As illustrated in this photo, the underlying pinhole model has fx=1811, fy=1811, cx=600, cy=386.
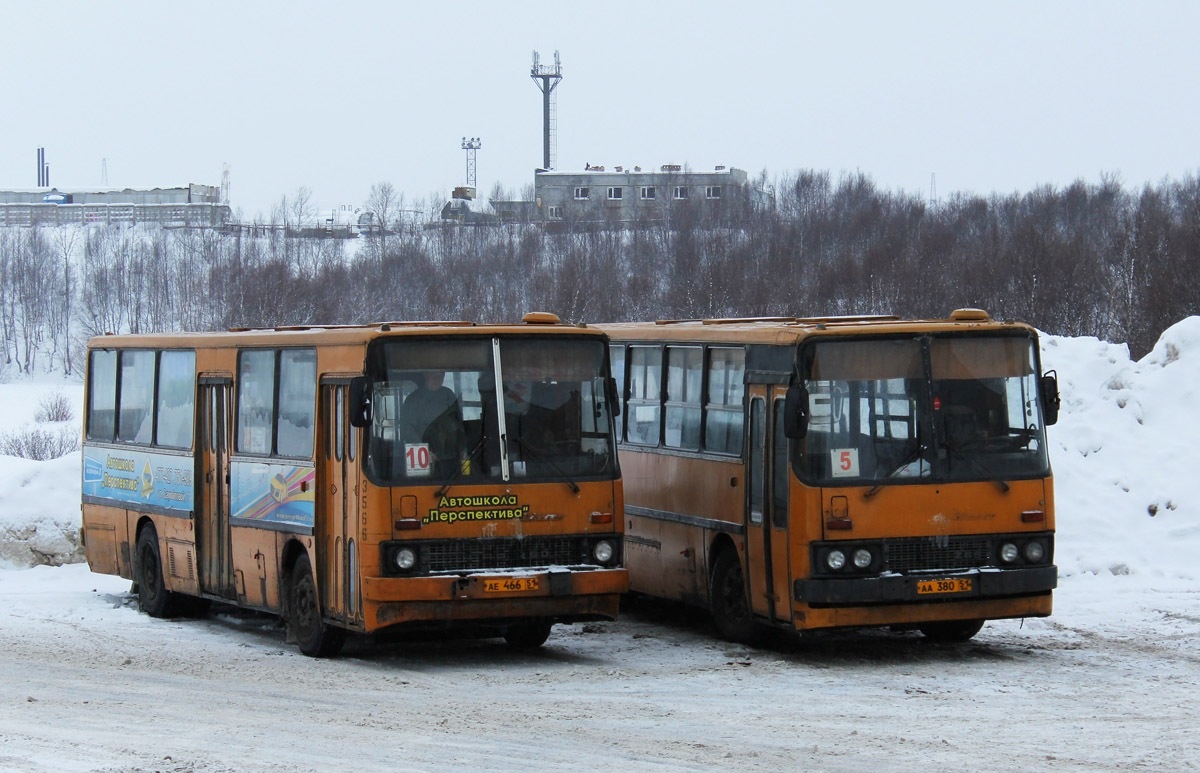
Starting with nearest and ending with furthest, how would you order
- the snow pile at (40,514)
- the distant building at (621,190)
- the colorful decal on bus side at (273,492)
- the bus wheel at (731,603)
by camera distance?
the colorful decal on bus side at (273,492), the bus wheel at (731,603), the snow pile at (40,514), the distant building at (621,190)

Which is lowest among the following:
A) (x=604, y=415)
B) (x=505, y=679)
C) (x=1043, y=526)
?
(x=505, y=679)

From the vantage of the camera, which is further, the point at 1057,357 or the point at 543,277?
the point at 543,277

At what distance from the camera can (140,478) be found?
18.1m

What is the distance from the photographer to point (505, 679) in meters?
12.9

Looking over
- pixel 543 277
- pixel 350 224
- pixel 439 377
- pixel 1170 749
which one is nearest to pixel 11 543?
pixel 439 377

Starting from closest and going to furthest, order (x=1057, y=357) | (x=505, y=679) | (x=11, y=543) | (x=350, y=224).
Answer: (x=505, y=679) < (x=11, y=543) < (x=1057, y=357) < (x=350, y=224)

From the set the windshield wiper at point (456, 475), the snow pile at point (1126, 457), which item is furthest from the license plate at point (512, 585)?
the snow pile at point (1126, 457)

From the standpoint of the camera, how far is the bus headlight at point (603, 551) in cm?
1367

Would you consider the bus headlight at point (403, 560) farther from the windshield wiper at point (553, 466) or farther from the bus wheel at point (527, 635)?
the bus wheel at point (527, 635)

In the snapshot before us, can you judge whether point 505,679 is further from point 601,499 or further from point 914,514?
point 914,514

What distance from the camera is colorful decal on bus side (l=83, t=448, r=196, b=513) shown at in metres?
17.0

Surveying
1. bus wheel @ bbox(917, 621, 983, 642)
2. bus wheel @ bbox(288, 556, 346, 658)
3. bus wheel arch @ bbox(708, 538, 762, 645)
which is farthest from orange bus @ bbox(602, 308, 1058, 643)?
bus wheel @ bbox(288, 556, 346, 658)

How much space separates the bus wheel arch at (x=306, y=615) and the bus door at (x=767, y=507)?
324 cm

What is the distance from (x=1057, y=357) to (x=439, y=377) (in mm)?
12302
